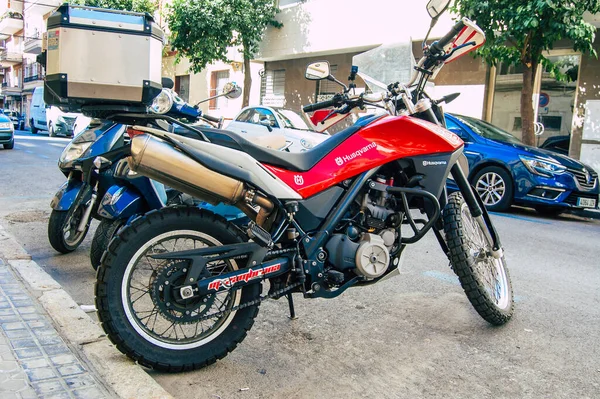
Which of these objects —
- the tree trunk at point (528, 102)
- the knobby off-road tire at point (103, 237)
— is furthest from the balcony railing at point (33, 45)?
the knobby off-road tire at point (103, 237)

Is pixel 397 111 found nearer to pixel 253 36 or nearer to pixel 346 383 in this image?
pixel 346 383

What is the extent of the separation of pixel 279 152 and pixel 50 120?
27.6 m

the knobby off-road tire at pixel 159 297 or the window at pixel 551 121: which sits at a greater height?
the window at pixel 551 121

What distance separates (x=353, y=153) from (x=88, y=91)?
7.78 feet

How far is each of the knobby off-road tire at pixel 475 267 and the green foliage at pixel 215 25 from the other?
1571cm

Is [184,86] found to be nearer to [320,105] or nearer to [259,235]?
[320,105]

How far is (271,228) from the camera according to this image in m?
3.05

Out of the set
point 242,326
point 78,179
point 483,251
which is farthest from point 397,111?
point 78,179

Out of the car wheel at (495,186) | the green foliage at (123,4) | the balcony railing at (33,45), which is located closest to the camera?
the car wheel at (495,186)

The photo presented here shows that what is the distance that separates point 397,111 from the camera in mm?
3578

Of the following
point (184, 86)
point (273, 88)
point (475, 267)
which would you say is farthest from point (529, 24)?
point (184, 86)

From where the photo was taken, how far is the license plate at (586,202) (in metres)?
8.62

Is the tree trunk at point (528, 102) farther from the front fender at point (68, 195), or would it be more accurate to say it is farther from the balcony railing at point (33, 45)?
the balcony railing at point (33, 45)

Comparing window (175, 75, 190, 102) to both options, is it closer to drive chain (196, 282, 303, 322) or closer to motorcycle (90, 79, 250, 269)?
motorcycle (90, 79, 250, 269)
